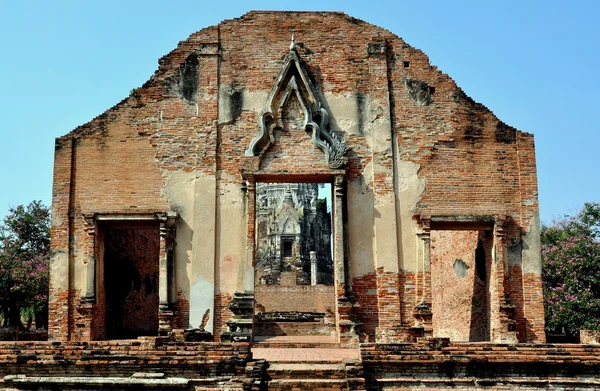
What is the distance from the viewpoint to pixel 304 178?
1519 centimetres

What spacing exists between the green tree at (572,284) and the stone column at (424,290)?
8.54 meters

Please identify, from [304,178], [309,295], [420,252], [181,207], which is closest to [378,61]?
[304,178]

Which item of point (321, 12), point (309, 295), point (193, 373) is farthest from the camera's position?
point (309, 295)

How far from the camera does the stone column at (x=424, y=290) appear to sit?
1432 centimetres

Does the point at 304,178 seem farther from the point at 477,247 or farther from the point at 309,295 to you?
the point at 309,295

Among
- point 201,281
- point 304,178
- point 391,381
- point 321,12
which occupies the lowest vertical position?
point 391,381

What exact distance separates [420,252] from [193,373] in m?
6.60

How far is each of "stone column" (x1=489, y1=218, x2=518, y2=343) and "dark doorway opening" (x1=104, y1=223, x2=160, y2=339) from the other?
8.33 m

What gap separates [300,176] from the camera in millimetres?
15031

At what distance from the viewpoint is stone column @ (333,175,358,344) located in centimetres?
1410

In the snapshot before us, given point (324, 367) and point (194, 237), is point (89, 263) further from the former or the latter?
point (324, 367)

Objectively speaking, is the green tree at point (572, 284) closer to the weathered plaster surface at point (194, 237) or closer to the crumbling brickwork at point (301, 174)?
the crumbling brickwork at point (301, 174)

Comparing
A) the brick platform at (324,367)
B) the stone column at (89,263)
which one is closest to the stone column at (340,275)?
the brick platform at (324,367)

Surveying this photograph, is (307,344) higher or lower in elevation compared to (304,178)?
lower
